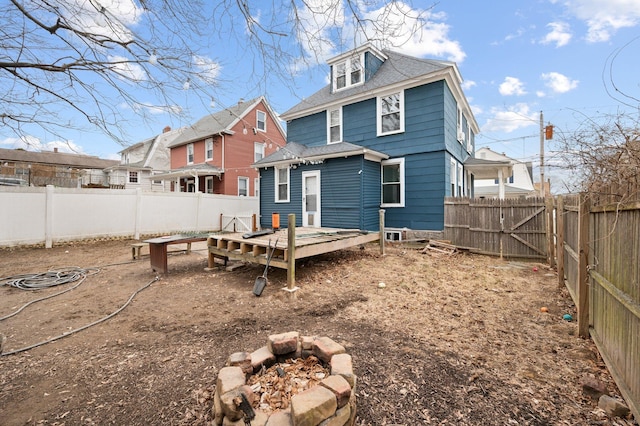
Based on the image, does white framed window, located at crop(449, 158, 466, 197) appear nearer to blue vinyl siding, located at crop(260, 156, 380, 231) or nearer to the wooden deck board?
blue vinyl siding, located at crop(260, 156, 380, 231)

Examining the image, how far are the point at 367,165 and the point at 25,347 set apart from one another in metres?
8.74

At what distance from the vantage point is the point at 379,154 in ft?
31.9

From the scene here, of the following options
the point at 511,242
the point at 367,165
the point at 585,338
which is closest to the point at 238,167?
the point at 367,165

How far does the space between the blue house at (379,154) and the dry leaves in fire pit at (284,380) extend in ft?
23.9

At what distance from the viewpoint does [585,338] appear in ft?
9.66

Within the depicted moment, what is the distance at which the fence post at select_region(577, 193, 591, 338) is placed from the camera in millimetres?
Result: 2967

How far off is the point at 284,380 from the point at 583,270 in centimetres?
340

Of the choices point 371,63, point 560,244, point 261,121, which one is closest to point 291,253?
point 560,244

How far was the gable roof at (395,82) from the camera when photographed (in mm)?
8970

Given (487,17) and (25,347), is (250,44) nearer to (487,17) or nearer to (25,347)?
(487,17)

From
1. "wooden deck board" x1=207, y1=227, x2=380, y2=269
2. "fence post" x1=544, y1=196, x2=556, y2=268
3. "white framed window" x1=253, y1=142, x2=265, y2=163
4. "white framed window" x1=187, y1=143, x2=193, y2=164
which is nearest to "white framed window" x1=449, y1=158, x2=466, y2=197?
"fence post" x1=544, y1=196, x2=556, y2=268

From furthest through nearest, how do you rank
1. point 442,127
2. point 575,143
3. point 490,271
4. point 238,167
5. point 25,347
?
1. point 238,167
2. point 442,127
3. point 490,271
4. point 25,347
5. point 575,143

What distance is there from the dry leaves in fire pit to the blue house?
287 inches

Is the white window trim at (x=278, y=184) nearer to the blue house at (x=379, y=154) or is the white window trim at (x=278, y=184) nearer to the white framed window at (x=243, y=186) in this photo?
the blue house at (x=379, y=154)
